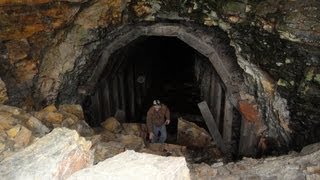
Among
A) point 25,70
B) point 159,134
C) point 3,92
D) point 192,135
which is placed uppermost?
point 25,70

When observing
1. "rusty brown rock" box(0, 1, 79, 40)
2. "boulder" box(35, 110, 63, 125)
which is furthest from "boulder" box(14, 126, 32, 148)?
"rusty brown rock" box(0, 1, 79, 40)

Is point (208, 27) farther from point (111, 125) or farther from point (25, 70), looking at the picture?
point (25, 70)

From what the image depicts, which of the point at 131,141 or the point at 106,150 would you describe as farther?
the point at 131,141

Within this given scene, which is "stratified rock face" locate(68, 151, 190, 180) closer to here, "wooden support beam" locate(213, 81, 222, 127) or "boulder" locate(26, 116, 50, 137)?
"boulder" locate(26, 116, 50, 137)

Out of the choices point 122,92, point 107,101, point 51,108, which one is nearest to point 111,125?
point 107,101

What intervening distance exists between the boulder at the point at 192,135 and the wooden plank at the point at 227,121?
567 millimetres

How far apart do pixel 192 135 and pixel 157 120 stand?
115 cm

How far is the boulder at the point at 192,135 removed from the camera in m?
8.82

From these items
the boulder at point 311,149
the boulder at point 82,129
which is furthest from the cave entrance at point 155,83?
the boulder at point 311,149

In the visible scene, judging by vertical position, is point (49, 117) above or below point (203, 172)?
above

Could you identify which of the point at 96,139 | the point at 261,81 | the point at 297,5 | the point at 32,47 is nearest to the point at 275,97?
the point at 261,81

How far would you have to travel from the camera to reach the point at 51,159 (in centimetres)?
327

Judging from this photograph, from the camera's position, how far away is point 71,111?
7504 mm

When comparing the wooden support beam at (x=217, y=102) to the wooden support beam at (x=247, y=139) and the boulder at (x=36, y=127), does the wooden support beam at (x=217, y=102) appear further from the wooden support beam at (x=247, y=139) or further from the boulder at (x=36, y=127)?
the boulder at (x=36, y=127)
